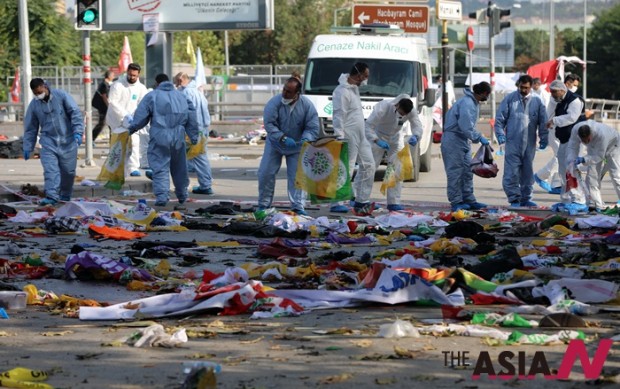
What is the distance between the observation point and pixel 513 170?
1852 cm

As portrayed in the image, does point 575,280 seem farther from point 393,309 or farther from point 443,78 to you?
point 443,78

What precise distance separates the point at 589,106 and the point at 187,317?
135 ft

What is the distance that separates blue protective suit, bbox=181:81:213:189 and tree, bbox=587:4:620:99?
242ft

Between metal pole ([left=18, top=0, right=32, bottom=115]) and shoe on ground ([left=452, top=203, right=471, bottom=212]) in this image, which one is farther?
metal pole ([left=18, top=0, right=32, bottom=115])

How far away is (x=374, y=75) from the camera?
24062 mm

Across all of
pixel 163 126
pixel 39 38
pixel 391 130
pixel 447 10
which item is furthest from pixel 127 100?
pixel 39 38

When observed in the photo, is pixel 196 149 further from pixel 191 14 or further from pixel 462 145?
pixel 191 14

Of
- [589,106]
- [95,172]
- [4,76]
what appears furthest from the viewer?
[4,76]

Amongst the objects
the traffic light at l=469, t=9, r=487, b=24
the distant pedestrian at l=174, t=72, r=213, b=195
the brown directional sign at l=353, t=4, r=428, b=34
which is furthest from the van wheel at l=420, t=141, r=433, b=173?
the brown directional sign at l=353, t=4, r=428, b=34

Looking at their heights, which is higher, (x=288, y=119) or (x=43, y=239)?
(x=288, y=119)

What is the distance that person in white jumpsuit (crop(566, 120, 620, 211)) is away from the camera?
17.4m

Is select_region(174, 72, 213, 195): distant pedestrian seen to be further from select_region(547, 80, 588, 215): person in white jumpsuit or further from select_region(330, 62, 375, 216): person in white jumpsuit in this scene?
select_region(547, 80, 588, 215): person in white jumpsuit

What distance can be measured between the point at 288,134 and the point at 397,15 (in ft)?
97.7

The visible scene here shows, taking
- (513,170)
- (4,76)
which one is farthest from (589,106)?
(513,170)
